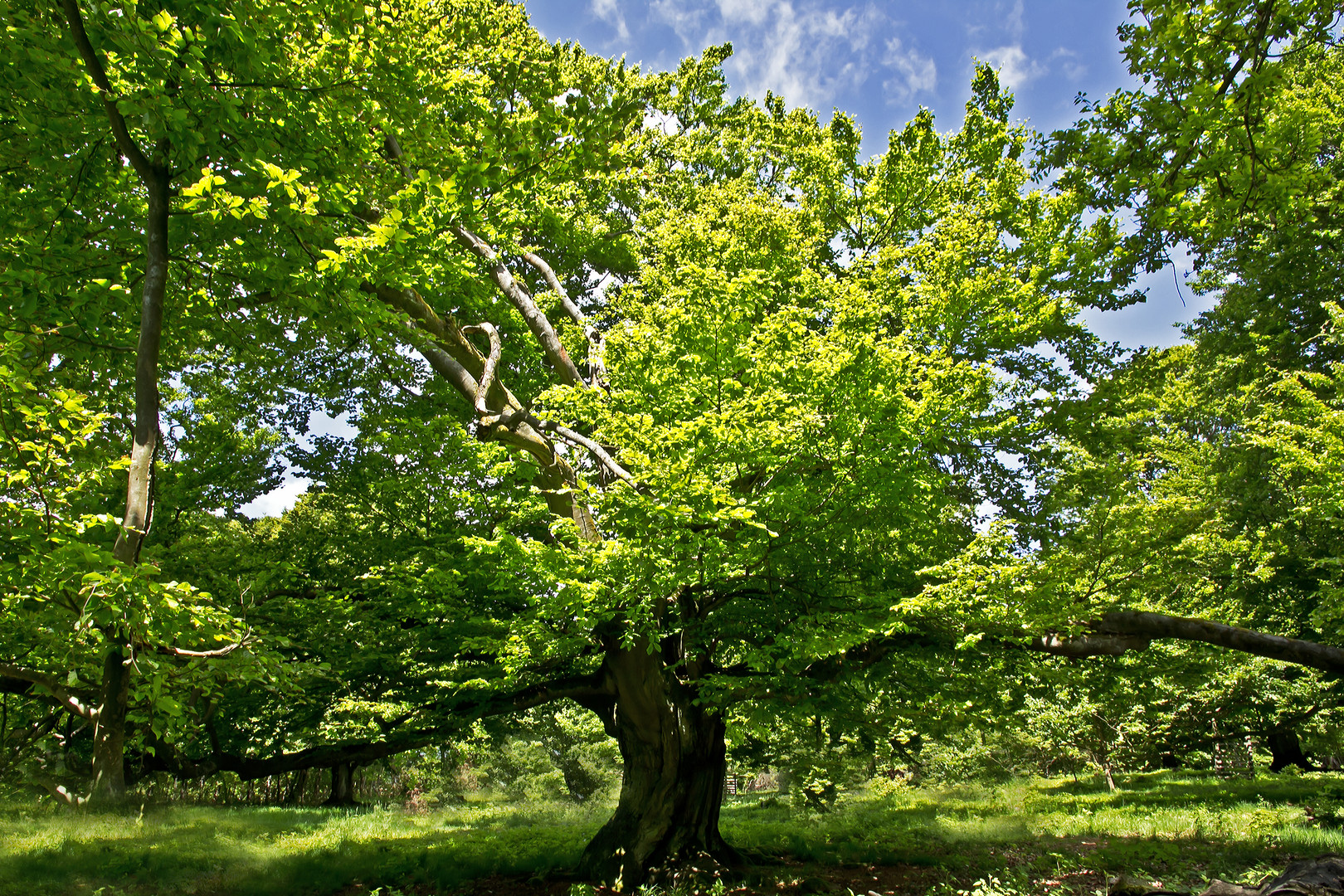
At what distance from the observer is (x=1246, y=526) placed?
16109 millimetres

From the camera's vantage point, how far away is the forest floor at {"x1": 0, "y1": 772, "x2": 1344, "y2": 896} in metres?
7.77

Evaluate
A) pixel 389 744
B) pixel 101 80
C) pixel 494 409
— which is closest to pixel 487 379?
pixel 494 409

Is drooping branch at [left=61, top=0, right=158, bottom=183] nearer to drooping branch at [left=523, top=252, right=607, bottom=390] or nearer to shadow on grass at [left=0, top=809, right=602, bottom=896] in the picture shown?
drooping branch at [left=523, top=252, right=607, bottom=390]

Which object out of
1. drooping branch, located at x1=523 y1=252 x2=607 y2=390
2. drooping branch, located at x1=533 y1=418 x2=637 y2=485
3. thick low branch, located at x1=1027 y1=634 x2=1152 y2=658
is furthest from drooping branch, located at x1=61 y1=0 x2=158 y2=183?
thick low branch, located at x1=1027 y1=634 x2=1152 y2=658

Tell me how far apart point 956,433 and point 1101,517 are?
2005 millimetres

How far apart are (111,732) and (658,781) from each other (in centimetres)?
663

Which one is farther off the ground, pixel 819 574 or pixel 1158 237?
pixel 1158 237

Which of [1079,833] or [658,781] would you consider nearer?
[658,781]

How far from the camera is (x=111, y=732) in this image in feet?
26.2

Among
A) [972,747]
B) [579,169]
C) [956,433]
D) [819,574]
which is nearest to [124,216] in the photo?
[579,169]

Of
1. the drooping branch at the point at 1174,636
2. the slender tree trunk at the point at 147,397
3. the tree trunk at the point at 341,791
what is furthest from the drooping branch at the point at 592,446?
the tree trunk at the point at 341,791

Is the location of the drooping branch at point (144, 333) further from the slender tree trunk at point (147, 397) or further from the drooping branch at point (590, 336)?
the drooping branch at point (590, 336)

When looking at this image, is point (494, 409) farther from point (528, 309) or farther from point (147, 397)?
point (147, 397)

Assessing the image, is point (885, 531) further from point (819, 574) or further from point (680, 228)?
point (680, 228)
